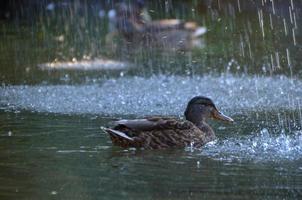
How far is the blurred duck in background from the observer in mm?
20656

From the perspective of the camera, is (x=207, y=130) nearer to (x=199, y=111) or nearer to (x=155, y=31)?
(x=199, y=111)

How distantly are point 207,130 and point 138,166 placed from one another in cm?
219

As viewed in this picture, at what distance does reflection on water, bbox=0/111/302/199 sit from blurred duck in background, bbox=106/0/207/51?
9.28 metres

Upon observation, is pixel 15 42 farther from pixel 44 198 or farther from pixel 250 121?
pixel 44 198

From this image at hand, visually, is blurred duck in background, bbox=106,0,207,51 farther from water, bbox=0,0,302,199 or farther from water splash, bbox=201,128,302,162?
water splash, bbox=201,128,302,162

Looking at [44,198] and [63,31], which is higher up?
[63,31]

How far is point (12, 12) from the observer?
27.7 meters

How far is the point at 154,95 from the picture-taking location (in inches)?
571

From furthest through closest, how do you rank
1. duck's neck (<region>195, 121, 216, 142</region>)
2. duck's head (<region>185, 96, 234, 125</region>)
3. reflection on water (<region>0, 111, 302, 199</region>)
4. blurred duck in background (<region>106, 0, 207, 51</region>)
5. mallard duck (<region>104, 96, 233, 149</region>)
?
1. blurred duck in background (<region>106, 0, 207, 51</region>)
2. duck's head (<region>185, 96, 234, 125</region>)
3. duck's neck (<region>195, 121, 216, 142</region>)
4. mallard duck (<region>104, 96, 233, 149</region>)
5. reflection on water (<region>0, 111, 302, 199</region>)

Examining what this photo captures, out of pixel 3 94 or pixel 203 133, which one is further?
pixel 3 94

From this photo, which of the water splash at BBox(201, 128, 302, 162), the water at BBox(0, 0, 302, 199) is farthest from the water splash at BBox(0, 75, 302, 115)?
the water splash at BBox(201, 128, 302, 162)

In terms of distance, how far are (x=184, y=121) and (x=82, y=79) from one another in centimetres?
569

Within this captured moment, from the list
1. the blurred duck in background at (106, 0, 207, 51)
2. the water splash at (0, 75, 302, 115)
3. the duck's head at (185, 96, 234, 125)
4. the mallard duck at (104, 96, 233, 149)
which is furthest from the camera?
the blurred duck in background at (106, 0, 207, 51)

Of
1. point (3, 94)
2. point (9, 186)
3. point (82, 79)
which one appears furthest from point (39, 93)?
point (9, 186)
